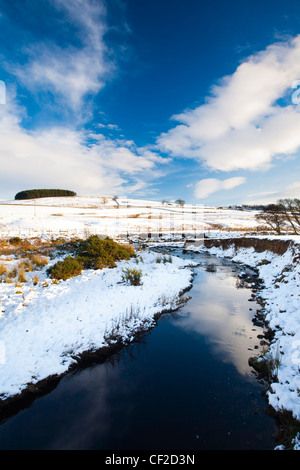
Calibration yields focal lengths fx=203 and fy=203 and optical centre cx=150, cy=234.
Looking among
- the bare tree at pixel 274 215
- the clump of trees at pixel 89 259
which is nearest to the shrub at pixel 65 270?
the clump of trees at pixel 89 259

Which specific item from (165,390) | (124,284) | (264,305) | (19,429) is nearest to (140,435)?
(165,390)

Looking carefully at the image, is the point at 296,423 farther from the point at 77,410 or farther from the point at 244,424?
the point at 77,410

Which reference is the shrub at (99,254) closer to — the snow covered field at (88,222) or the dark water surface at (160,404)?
the dark water surface at (160,404)

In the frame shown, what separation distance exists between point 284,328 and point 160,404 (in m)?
4.99

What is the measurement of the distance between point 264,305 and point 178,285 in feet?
15.1

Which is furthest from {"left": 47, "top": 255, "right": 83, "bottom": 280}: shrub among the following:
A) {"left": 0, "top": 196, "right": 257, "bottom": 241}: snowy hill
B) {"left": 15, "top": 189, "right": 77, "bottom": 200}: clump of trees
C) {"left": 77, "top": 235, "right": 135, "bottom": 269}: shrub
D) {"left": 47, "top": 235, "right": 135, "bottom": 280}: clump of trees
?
{"left": 15, "top": 189, "right": 77, "bottom": 200}: clump of trees

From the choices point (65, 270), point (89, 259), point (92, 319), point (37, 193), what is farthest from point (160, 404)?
point (37, 193)

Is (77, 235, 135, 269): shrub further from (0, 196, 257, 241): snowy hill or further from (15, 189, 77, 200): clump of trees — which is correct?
(15, 189, 77, 200): clump of trees

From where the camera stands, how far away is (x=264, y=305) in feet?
32.6

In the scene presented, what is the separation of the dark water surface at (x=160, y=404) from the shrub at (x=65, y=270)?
5.92m

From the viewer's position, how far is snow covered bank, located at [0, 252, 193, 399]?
18.1 ft

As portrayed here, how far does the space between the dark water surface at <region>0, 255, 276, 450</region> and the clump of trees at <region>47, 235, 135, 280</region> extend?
6.15m

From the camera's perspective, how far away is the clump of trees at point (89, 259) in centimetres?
1113
